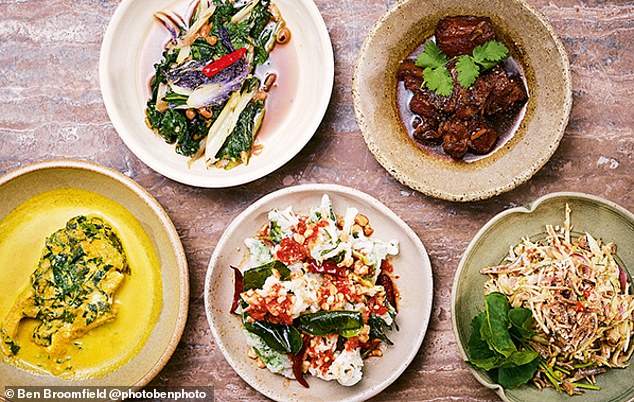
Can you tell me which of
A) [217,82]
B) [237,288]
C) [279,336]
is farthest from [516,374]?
[217,82]

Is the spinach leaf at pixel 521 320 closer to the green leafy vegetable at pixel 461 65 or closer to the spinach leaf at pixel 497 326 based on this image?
the spinach leaf at pixel 497 326

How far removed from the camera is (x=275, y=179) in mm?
3361

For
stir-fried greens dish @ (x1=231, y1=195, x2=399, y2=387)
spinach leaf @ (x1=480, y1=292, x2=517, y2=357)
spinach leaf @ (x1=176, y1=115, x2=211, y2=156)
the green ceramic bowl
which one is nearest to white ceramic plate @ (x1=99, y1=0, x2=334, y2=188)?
spinach leaf @ (x1=176, y1=115, x2=211, y2=156)

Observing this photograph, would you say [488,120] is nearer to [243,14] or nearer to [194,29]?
[243,14]

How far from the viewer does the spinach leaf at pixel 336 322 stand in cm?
303

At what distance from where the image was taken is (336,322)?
119 inches

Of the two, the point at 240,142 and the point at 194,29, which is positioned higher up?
the point at 194,29

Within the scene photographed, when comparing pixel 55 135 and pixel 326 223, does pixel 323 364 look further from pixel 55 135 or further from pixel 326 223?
pixel 55 135

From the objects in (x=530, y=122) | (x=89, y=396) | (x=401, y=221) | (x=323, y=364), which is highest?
(x=530, y=122)

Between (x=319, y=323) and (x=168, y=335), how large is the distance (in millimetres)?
683

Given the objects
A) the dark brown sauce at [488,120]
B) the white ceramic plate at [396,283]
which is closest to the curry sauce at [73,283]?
the white ceramic plate at [396,283]

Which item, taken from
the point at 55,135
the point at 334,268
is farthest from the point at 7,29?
the point at 334,268

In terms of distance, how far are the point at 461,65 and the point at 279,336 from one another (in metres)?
1.40

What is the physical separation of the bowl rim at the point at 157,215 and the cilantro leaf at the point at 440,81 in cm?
127
